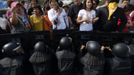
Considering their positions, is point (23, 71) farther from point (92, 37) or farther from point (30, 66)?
point (92, 37)

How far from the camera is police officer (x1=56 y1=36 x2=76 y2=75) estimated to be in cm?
697

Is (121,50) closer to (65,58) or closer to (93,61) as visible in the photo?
(93,61)

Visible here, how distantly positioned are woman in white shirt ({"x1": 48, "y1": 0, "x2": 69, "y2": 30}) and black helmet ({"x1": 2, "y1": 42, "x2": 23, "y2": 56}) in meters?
1.26

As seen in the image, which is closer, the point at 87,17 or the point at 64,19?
the point at 87,17

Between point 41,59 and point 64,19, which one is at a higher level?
point 64,19

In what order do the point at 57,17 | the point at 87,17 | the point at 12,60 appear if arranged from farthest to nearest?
the point at 57,17 → the point at 87,17 → the point at 12,60

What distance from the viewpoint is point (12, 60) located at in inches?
272

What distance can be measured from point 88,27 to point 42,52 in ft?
4.29

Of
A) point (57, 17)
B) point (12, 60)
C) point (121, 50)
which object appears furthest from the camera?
point (57, 17)

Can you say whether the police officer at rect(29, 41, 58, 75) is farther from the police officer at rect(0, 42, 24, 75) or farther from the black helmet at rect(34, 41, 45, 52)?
the police officer at rect(0, 42, 24, 75)

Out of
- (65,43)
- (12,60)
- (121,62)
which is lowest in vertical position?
(121,62)

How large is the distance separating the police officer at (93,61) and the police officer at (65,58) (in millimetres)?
273

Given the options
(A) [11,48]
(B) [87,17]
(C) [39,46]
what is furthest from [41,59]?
(B) [87,17]

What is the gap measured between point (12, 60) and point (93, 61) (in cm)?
153
